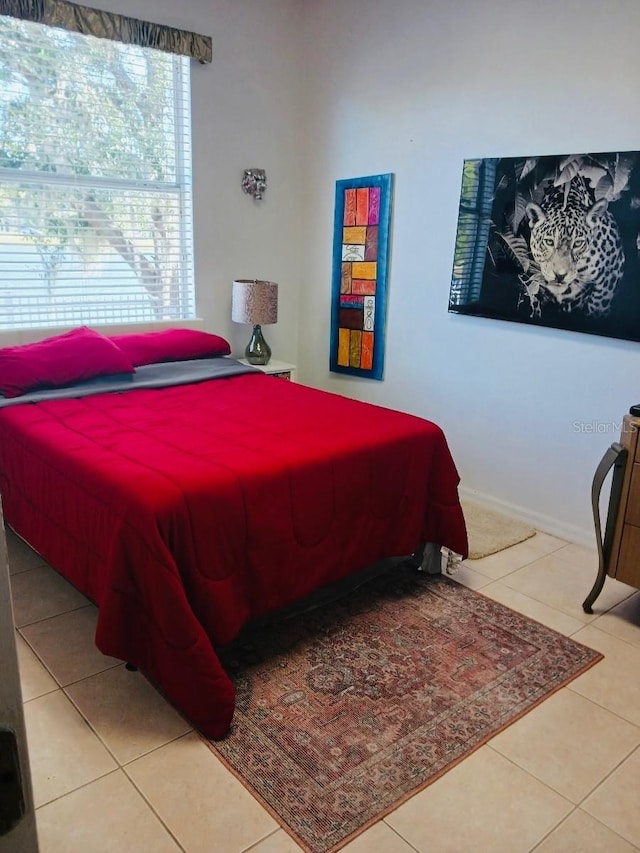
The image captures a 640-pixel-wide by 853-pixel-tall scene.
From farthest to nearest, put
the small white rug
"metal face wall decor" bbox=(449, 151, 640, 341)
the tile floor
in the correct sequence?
1. the small white rug
2. "metal face wall decor" bbox=(449, 151, 640, 341)
3. the tile floor

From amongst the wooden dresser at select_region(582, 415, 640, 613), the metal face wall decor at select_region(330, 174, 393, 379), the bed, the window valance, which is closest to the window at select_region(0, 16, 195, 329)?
the window valance

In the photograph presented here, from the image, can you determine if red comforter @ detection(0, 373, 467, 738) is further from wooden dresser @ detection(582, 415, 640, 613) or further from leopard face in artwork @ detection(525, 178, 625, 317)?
leopard face in artwork @ detection(525, 178, 625, 317)

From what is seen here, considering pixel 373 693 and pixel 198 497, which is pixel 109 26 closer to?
A: pixel 198 497

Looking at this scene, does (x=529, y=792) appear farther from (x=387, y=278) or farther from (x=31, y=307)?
(x=31, y=307)

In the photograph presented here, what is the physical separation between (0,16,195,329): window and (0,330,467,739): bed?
1.82 feet

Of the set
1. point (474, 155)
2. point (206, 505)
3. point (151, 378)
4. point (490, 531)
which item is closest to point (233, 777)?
point (206, 505)

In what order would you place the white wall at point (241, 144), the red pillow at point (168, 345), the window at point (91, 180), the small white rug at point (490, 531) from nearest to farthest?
the small white rug at point (490, 531) < the window at point (91, 180) < the red pillow at point (168, 345) < the white wall at point (241, 144)

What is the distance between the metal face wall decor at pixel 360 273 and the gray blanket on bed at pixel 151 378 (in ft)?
2.87

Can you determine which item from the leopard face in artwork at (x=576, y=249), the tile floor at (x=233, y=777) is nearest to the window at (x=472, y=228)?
the leopard face in artwork at (x=576, y=249)

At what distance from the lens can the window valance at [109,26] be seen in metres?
3.12

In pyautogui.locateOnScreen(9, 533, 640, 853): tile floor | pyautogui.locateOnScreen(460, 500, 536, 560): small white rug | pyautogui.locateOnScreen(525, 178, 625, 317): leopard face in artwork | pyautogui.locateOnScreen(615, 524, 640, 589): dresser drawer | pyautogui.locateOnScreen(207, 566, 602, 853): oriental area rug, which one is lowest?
pyautogui.locateOnScreen(9, 533, 640, 853): tile floor

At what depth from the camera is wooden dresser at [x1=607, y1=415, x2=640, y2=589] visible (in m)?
2.36

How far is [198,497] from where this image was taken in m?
1.97

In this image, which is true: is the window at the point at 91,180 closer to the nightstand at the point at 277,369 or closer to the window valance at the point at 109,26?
the window valance at the point at 109,26
